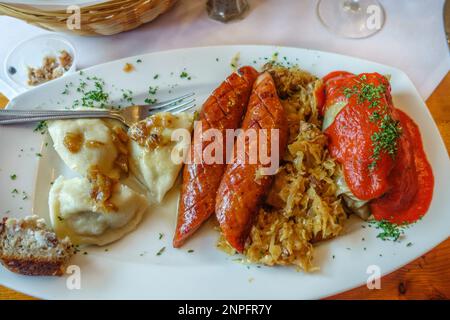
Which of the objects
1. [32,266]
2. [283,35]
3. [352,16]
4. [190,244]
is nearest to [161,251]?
[190,244]

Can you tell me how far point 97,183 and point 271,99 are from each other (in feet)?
3.63

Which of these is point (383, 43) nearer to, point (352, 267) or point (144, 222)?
point (352, 267)

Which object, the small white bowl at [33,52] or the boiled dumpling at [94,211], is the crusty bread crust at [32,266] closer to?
the boiled dumpling at [94,211]

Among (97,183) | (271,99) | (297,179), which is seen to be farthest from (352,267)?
(97,183)

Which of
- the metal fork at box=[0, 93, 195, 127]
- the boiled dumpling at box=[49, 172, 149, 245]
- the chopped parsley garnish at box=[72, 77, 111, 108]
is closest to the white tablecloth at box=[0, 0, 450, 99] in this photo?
the chopped parsley garnish at box=[72, 77, 111, 108]

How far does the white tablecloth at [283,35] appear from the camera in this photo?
298 cm

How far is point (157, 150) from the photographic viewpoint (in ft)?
8.14

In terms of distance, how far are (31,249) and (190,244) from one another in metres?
0.83

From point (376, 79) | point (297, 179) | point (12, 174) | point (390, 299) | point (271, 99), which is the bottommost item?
point (390, 299)

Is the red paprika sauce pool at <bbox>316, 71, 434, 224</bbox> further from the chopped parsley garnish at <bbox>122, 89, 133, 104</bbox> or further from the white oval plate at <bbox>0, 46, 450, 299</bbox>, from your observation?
the chopped parsley garnish at <bbox>122, 89, 133, 104</bbox>

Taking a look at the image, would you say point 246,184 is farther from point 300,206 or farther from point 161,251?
point 161,251

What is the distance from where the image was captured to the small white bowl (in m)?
3.01

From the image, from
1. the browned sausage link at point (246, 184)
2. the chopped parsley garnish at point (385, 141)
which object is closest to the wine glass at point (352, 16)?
the browned sausage link at point (246, 184)

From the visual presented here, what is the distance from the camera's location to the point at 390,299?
7.49ft
